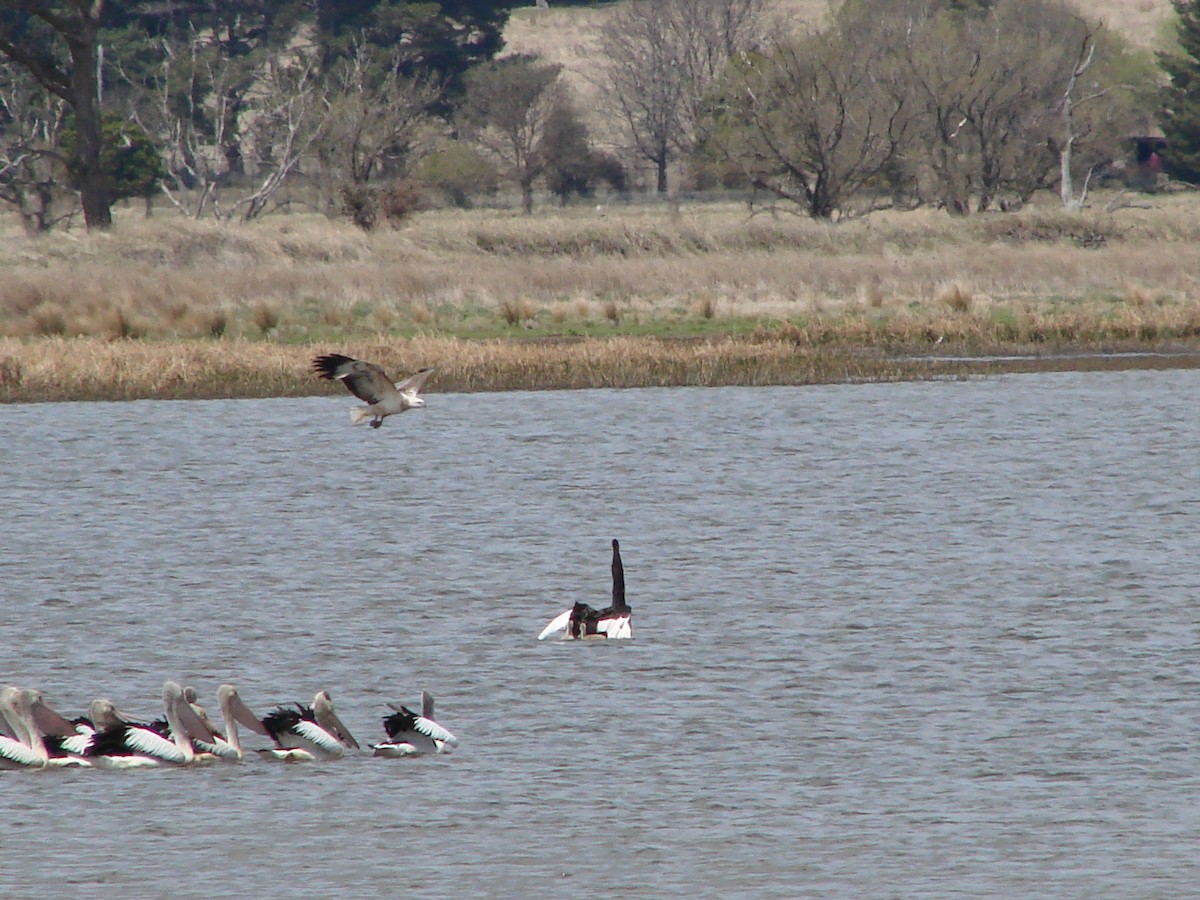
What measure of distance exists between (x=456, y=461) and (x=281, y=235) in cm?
2101

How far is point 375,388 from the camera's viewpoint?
15.7 m

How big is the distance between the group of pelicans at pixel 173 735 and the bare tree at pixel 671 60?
2856 inches

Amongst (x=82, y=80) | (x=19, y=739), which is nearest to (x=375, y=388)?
(x=19, y=739)

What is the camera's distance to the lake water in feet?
27.1

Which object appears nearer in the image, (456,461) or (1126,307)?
(456,461)

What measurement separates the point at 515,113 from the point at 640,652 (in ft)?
208

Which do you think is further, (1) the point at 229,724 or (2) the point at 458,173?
(2) the point at 458,173

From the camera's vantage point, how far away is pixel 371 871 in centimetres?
802

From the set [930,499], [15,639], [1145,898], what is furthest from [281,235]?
[1145,898]

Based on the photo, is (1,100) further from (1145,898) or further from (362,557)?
(1145,898)

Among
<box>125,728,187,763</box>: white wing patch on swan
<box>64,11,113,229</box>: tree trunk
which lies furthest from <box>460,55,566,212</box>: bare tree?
<box>125,728,187,763</box>: white wing patch on swan

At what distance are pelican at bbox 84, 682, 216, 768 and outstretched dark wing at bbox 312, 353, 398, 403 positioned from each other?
495cm

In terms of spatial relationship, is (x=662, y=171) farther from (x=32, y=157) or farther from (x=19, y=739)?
(x=19, y=739)

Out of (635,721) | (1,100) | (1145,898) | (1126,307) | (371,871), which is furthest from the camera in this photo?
(1,100)
